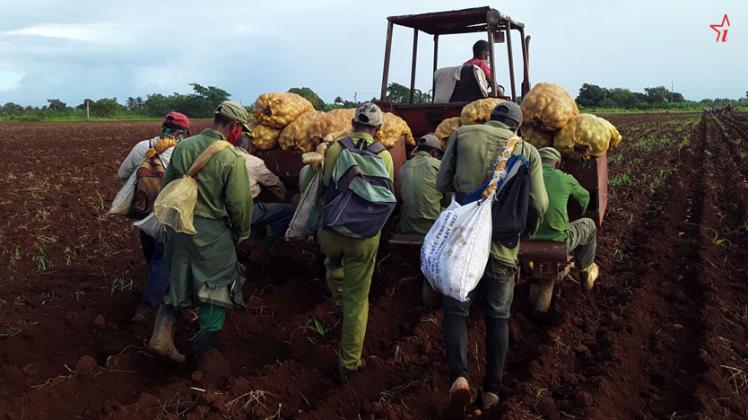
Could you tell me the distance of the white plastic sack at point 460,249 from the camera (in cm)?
320

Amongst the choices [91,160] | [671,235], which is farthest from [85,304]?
[91,160]

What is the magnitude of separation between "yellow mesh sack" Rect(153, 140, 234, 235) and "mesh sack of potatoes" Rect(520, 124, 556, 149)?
2.68m

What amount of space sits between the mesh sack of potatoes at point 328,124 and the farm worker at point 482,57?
1742 mm

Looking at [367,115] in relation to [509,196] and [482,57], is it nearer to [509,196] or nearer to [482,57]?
[509,196]

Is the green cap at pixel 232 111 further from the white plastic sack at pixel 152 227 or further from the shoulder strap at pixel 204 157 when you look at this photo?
the white plastic sack at pixel 152 227

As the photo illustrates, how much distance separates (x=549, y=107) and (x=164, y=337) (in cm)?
331

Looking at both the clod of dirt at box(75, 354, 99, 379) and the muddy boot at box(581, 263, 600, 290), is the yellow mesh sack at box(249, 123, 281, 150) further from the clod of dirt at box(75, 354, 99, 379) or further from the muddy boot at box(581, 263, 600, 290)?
the muddy boot at box(581, 263, 600, 290)

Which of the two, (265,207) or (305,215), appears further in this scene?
(265,207)

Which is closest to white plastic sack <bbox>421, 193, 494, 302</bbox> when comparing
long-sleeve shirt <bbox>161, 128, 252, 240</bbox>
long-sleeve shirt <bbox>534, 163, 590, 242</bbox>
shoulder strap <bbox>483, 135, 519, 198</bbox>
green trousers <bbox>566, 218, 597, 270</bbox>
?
shoulder strap <bbox>483, 135, 519, 198</bbox>

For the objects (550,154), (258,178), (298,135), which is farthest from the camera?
(298,135)

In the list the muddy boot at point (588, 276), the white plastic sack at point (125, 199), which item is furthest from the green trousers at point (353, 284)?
the muddy boot at point (588, 276)

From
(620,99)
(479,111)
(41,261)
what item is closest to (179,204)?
(479,111)

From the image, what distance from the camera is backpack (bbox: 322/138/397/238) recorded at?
370 cm

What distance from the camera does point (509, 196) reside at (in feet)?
11.3
